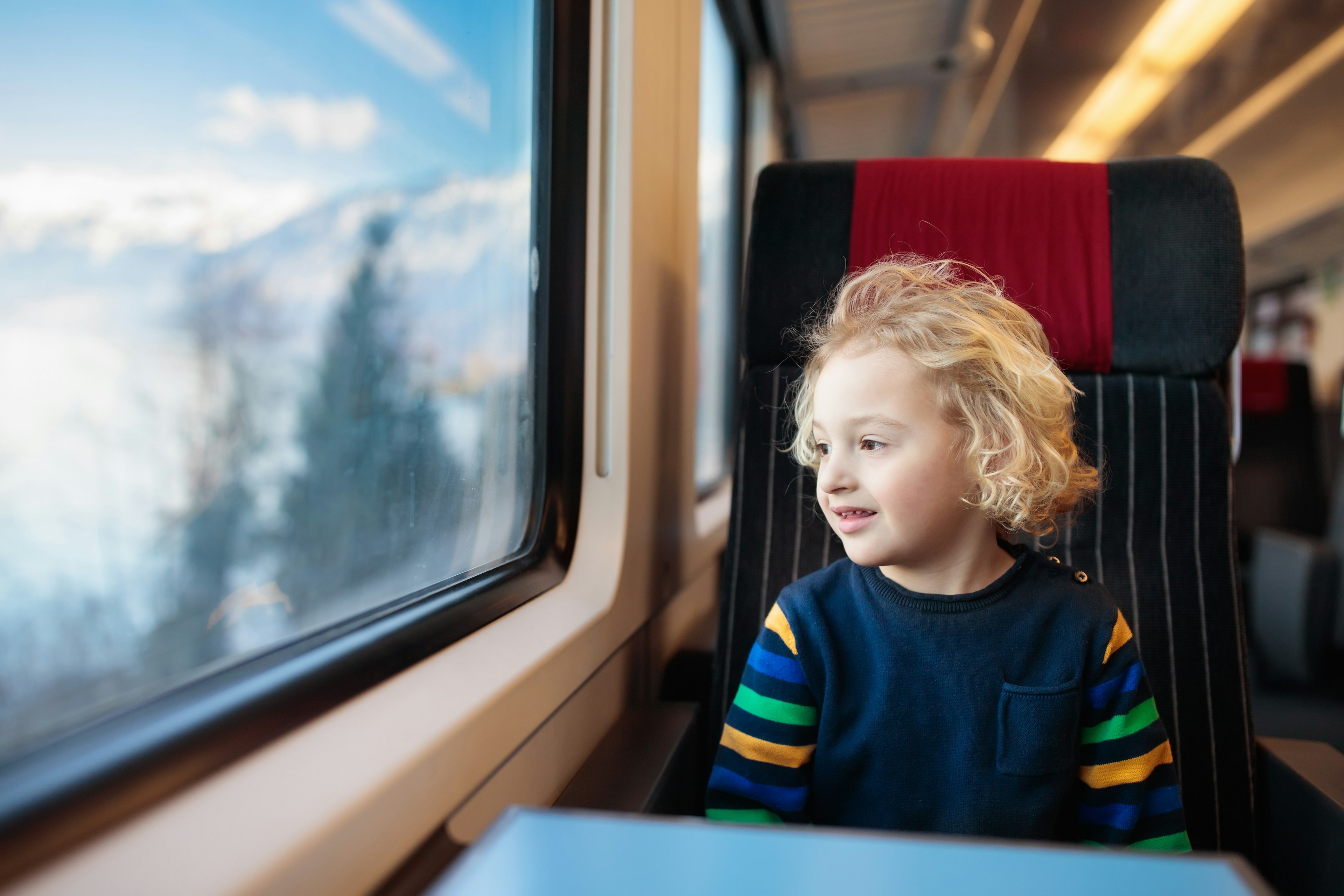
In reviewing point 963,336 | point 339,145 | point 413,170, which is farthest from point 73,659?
point 963,336

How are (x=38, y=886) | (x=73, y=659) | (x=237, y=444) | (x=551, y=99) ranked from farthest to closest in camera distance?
(x=551, y=99)
(x=237, y=444)
(x=73, y=659)
(x=38, y=886)

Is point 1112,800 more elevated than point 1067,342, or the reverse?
point 1067,342

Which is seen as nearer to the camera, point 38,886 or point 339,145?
point 38,886

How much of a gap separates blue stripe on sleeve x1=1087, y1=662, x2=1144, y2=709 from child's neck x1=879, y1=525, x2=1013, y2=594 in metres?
0.14

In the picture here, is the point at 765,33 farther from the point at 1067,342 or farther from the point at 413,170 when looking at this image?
the point at 413,170

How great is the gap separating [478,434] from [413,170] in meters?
0.34

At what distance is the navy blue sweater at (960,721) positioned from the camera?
0.85 metres

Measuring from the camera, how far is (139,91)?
0.57 m

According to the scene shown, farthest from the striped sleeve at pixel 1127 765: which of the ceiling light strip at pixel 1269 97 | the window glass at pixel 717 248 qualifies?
the ceiling light strip at pixel 1269 97

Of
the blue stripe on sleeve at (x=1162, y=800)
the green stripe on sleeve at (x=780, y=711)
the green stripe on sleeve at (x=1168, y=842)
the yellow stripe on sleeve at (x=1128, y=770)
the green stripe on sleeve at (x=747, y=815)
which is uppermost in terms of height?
the green stripe on sleeve at (x=780, y=711)

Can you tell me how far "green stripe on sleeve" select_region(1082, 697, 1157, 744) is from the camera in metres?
0.87

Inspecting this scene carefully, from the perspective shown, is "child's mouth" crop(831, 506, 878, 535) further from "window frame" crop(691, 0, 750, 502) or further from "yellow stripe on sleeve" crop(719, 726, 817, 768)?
"window frame" crop(691, 0, 750, 502)

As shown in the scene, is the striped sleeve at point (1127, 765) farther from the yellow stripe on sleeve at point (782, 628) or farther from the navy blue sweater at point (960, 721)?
the yellow stripe on sleeve at point (782, 628)

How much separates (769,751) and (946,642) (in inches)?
8.5
